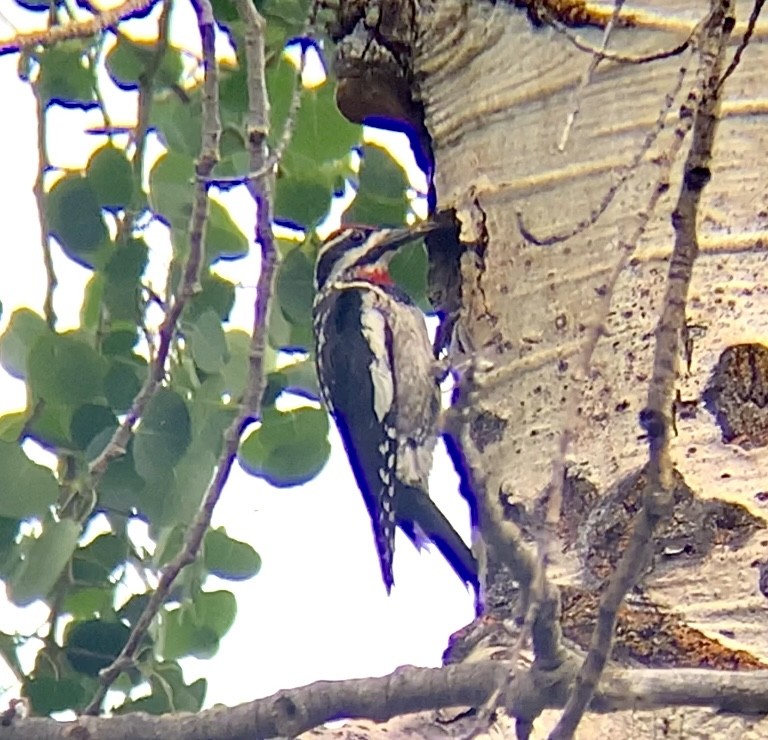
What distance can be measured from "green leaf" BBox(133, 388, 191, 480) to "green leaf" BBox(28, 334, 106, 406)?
0.27ft

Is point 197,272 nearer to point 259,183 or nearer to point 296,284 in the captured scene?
point 259,183

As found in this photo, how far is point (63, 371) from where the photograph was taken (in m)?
1.83

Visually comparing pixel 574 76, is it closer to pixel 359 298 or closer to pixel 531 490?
pixel 531 490

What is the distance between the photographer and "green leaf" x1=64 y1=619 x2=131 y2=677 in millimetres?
1827

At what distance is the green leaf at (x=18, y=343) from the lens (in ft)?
6.33

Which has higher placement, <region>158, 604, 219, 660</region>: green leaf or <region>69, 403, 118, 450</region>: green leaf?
<region>69, 403, 118, 450</region>: green leaf

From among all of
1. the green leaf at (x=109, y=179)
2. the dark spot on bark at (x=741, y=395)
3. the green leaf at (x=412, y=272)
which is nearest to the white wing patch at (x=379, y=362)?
the green leaf at (x=412, y=272)

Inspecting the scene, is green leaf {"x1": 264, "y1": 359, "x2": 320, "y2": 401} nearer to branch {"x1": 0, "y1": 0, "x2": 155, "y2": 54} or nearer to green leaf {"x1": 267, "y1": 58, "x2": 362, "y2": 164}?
green leaf {"x1": 267, "y1": 58, "x2": 362, "y2": 164}

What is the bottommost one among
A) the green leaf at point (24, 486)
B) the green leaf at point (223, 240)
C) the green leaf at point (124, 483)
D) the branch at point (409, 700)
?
the branch at point (409, 700)

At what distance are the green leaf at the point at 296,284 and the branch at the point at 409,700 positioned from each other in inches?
35.7

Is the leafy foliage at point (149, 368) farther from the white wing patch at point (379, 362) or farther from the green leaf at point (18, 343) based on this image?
the white wing patch at point (379, 362)

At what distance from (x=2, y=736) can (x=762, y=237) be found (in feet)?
2.59

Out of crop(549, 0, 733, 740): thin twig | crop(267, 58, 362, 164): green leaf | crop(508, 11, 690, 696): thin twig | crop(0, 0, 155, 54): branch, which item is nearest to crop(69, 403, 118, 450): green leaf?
crop(267, 58, 362, 164): green leaf

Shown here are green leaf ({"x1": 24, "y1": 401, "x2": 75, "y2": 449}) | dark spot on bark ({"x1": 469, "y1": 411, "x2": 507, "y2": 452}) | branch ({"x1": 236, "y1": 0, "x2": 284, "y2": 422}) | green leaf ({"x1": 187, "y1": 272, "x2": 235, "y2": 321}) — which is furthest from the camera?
green leaf ({"x1": 187, "y1": 272, "x2": 235, "y2": 321})
